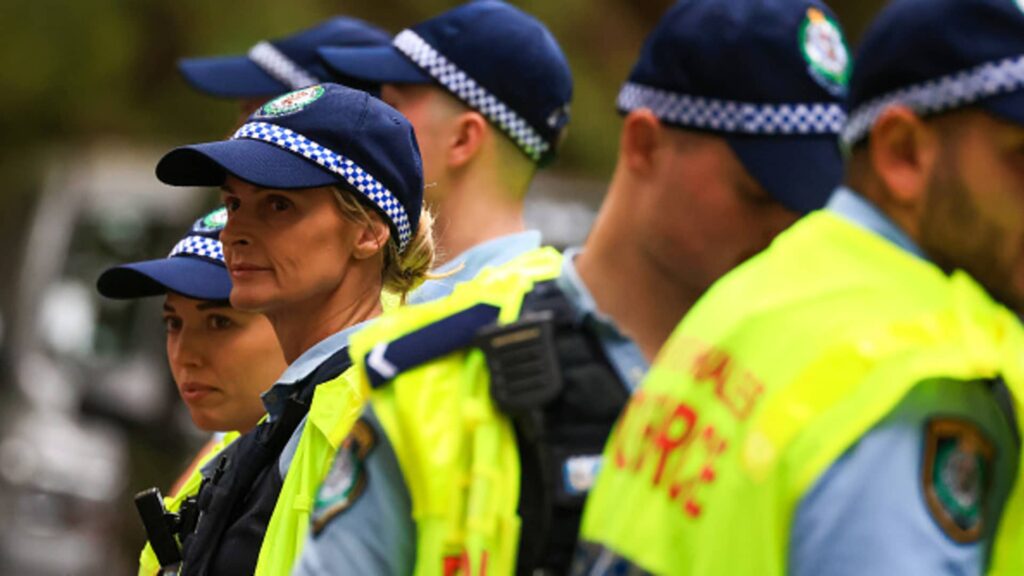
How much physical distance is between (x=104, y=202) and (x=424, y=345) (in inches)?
452

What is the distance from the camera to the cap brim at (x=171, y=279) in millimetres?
5043

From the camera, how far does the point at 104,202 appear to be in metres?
14.6

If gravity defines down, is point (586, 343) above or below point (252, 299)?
above

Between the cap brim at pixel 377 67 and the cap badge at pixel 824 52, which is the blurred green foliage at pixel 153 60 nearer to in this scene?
the cap brim at pixel 377 67

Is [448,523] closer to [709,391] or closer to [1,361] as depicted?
[709,391]

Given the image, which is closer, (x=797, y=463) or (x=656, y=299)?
(x=797, y=463)

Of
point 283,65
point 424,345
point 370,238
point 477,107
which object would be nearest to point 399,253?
point 370,238

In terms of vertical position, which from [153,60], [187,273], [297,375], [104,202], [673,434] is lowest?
[104,202]

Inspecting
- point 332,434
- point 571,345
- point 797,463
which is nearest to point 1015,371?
point 797,463

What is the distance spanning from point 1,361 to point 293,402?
415 inches

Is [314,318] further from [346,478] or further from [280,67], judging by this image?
[280,67]

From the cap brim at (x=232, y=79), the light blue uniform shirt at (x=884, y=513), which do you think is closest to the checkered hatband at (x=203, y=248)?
the cap brim at (x=232, y=79)

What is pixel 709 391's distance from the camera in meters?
2.81

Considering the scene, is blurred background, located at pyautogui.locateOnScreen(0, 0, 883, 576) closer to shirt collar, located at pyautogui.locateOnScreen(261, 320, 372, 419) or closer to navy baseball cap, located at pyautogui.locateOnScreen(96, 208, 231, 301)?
navy baseball cap, located at pyautogui.locateOnScreen(96, 208, 231, 301)
